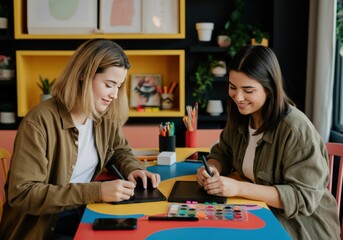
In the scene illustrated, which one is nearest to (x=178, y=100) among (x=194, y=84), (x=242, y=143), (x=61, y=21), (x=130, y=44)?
(x=194, y=84)

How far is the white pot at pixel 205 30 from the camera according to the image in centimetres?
356

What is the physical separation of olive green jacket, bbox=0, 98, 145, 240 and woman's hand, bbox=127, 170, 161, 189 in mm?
79

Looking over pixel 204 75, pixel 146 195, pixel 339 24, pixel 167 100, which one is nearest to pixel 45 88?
pixel 167 100

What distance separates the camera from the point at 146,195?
170 cm

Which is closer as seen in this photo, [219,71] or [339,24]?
[339,24]

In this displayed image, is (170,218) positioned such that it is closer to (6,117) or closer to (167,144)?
(167,144)

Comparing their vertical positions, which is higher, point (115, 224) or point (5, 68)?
point (5, 68)

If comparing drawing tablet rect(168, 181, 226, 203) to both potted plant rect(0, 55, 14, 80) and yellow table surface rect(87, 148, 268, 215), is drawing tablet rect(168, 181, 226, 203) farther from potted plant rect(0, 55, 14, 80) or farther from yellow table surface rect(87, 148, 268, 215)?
potted plant rect(0, 55, 14, 80)

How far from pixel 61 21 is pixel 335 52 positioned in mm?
1839

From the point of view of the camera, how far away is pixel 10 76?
11.9 ft

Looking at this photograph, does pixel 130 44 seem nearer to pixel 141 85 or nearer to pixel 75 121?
pixel 141 85

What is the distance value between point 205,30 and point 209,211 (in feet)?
7.34

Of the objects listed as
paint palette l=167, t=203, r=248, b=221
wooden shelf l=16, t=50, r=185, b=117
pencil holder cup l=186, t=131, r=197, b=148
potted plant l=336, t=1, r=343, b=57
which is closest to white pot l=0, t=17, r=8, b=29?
wooden shelf l=16, t=50, r=185, b=117

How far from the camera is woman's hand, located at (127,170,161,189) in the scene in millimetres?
1812
